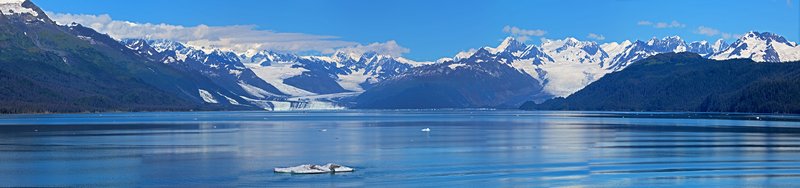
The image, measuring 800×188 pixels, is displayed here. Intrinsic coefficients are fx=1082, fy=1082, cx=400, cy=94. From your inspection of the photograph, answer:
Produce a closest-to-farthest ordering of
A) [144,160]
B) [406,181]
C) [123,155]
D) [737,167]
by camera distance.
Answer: [406,181] → [737,167] → [144,160] → [123,155]

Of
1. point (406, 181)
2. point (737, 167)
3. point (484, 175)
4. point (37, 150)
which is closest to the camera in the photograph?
point (406, 181)

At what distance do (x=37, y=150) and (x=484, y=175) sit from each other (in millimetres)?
42446

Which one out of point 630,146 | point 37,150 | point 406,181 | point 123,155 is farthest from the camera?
point 630,146

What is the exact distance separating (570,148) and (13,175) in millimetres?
48005

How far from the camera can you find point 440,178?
2447 inches

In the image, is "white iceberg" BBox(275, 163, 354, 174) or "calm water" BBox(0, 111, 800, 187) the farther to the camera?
"white iceberg" BBox(275, 163, 354, 174)

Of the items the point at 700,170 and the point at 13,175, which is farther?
the point at 700,170

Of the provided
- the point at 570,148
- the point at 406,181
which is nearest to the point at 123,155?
the point at 406,181

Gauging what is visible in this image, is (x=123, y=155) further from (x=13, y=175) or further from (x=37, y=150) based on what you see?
(x=13, y=175)

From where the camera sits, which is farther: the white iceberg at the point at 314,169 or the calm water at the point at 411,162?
the white iceberg at the point at 314,169

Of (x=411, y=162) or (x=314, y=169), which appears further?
(x=411, y=162)

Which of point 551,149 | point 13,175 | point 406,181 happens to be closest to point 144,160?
point 13,175

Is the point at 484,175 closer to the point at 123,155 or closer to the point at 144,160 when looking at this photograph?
the point at 144,160

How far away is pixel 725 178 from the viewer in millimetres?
62062
